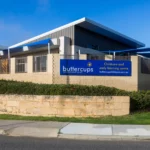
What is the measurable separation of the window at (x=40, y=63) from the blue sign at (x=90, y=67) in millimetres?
1267

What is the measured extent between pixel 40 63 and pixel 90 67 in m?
3.24

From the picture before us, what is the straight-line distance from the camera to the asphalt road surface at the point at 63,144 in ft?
27.3

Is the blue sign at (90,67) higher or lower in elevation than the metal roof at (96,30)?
lower

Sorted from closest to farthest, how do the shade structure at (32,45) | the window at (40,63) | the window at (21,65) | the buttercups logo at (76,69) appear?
the buttercups logo at (76,69) < the window at (40,63) < the window at (21,65) < the shade structure at (32,45)

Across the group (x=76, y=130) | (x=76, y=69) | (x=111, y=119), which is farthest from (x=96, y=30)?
(x=76, y=130)

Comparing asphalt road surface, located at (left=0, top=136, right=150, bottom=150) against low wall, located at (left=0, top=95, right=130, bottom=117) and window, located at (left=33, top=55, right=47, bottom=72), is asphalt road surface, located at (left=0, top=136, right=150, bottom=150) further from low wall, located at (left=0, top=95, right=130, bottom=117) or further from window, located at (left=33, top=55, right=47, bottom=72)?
window, located at (left=33, top=55, right=47, bottom=72)

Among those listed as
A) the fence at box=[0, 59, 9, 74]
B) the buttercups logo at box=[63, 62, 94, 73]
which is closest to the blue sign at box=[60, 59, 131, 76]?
the buttercups logo at box=[63, 62, 94, 73]

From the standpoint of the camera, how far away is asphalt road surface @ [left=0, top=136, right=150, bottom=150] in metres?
8.34

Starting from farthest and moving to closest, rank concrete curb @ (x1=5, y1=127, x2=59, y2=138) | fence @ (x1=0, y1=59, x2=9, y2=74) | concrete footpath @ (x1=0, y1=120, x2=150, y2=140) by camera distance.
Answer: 1. fence @ (x1=0, y1=59, x2=9, y2=74)
2. concrete curb @ (x1=5, y1=127, x2=59, y2=138)
3. concrete footpath @ (x1=0, y1=120, x2=150, y2=140)

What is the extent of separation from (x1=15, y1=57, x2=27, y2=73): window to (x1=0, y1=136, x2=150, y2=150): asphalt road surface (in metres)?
10.5

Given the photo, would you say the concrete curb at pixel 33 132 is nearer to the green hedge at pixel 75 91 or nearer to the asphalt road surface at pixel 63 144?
the asphalt road surface at pixel 63 144

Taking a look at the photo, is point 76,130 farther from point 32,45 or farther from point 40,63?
point 32,45

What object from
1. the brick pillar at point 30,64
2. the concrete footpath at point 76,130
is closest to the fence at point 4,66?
the brick pillar at point 30,64

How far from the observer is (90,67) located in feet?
59.1
